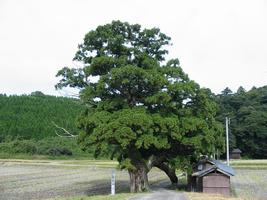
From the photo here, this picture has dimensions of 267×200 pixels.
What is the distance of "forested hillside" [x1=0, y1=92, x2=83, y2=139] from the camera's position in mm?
119438

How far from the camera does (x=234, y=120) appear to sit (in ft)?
312

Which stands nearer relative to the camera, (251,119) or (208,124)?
(208,124)

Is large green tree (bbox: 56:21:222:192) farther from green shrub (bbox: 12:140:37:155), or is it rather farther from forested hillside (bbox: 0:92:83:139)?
forested hillside (bbox: 0:92:83:139)

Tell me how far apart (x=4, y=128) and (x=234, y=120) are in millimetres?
58047

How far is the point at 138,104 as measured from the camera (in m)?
31.2

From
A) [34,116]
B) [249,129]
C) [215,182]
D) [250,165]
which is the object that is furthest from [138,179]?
[34,116]

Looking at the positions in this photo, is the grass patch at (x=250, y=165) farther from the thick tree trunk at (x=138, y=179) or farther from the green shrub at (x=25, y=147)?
the green shrub at (x=25, y=147)

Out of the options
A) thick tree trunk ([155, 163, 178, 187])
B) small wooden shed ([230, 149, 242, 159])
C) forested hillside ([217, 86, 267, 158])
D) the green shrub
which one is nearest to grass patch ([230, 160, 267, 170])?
small wooden shed ([230, 149, 242, 159])

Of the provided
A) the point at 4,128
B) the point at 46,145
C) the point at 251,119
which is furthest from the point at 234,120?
the point at 4,128

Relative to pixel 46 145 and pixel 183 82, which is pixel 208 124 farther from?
pixel 46 145

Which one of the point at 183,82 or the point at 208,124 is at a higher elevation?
the point at 183,82

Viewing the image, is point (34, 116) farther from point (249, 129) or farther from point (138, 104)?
point (138, 104)

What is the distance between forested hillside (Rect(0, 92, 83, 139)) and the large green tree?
7130 centimetres

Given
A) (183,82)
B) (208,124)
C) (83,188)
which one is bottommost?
(83,188)
